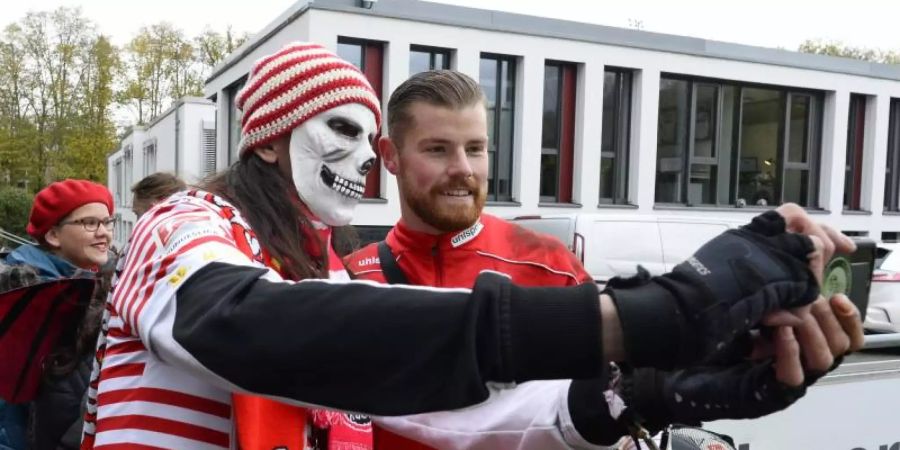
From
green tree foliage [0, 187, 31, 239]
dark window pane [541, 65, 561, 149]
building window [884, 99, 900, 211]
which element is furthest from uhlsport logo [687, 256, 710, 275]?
green tree foliage [0, 187, 31, 239]

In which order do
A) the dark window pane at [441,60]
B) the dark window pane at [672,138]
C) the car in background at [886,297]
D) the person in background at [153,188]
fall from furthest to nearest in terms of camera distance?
the dark window pane at [672,138] < the dark window pane at [441,60] < the car in background at [886,297] < the person in background at [153,188]

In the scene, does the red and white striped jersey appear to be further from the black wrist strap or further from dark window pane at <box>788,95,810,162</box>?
dark window pane at <box>788,95,810,162</box>

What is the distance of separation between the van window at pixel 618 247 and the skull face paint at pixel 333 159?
771 centimetres

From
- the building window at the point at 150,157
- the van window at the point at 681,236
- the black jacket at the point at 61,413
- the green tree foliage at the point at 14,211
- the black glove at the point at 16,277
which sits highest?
the building window at the point at 150,157

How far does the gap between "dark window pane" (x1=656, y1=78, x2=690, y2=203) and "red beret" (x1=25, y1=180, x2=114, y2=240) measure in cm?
1793

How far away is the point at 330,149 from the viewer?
1.83 meters

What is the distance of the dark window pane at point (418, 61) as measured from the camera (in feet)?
57.4

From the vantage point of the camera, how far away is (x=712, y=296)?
3.09 ft

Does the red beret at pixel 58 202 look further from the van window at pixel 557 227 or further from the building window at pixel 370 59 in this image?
the building window at pixel 370 59

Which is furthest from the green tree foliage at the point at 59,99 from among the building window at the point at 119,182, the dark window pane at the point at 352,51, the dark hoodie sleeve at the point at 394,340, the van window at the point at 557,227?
the dark hoodie sleeve at the point at 394,340

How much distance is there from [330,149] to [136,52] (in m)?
43.7

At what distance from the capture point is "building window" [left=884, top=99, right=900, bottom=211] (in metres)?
24.0

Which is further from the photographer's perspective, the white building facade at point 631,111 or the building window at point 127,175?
the building window at point 127,175

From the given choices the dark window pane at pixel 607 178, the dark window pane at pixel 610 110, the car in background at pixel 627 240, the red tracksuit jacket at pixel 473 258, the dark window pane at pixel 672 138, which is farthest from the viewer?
the dark window pane at pixel 672 138
